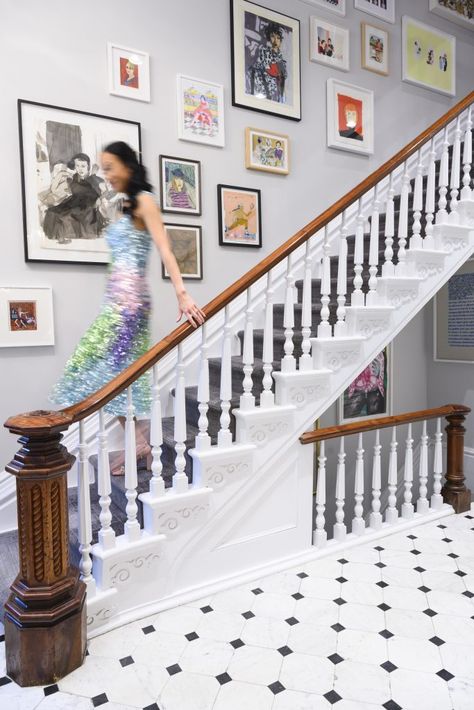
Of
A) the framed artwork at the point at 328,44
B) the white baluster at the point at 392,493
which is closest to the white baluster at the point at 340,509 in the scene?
the white baluster at the point at 392,493

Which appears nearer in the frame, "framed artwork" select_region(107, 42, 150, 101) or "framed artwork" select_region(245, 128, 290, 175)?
"framed artwork" select_region(107, 42, 150, 101)

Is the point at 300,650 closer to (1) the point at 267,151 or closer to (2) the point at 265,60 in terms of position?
(1) the point at 267,151

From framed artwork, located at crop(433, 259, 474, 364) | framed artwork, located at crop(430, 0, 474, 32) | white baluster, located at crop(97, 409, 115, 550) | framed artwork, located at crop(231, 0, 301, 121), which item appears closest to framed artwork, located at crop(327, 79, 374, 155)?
framed artwork, located at crop(231, 0, 301, 121)

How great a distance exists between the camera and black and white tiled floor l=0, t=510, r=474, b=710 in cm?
170

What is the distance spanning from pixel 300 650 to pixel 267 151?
3.12m

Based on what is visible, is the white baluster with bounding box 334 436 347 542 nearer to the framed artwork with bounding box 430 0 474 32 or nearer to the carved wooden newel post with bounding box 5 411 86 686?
the carved wooden newel post with bounding box 5 411 86 686

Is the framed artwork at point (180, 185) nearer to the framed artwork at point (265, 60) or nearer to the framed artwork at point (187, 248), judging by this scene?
the framed artwork at point (187, 248)

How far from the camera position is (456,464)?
335 cm

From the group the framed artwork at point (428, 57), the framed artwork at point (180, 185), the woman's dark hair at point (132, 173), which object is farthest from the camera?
the framed artwork at point (428, 57)

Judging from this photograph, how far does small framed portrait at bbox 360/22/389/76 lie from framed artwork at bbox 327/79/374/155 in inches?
8.7

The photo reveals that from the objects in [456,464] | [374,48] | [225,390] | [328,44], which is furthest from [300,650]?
[374,48]

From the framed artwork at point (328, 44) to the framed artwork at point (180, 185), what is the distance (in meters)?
1.47

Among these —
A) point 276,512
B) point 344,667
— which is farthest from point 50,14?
point 344,667

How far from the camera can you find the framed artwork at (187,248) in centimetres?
321
